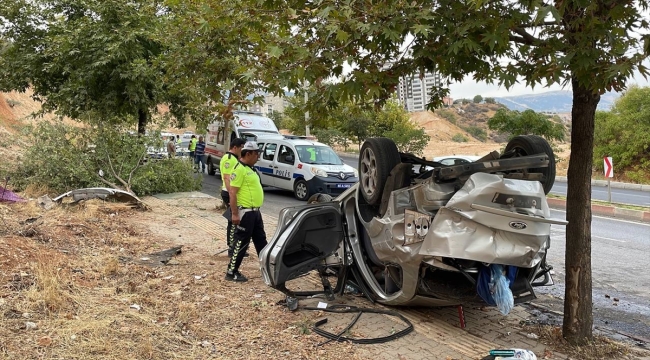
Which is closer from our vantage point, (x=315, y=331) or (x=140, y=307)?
(x=315, y=331)

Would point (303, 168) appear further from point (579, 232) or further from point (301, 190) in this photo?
point (579, 232)

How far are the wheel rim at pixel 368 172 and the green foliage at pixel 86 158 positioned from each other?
903cm

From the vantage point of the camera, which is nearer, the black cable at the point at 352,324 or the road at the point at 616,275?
the black cable at the point at 352,324

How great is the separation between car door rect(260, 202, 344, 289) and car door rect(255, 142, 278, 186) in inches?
405

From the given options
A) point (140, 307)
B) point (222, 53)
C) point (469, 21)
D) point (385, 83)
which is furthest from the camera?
point (222, 53)

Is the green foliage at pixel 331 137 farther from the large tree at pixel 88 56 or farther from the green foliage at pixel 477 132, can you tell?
the green foliage at pixel 477 132

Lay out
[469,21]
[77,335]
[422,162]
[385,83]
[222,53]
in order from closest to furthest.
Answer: [469,21]
[77,335]
[385,83]
[422,162]
[222,53]

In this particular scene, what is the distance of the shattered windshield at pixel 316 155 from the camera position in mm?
14500

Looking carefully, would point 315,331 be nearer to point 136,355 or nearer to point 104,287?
point 136,355

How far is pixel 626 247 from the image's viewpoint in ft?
30.9

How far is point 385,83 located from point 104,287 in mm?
3446

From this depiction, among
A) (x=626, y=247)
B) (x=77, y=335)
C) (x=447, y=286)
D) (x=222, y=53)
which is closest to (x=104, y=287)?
(x=77, y=335)

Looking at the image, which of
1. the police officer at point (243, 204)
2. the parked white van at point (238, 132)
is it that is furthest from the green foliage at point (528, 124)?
the police officer at point (243, 204)

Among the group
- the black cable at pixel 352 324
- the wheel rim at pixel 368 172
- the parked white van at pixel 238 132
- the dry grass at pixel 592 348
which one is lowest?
the dry grass at pixel 592 348
